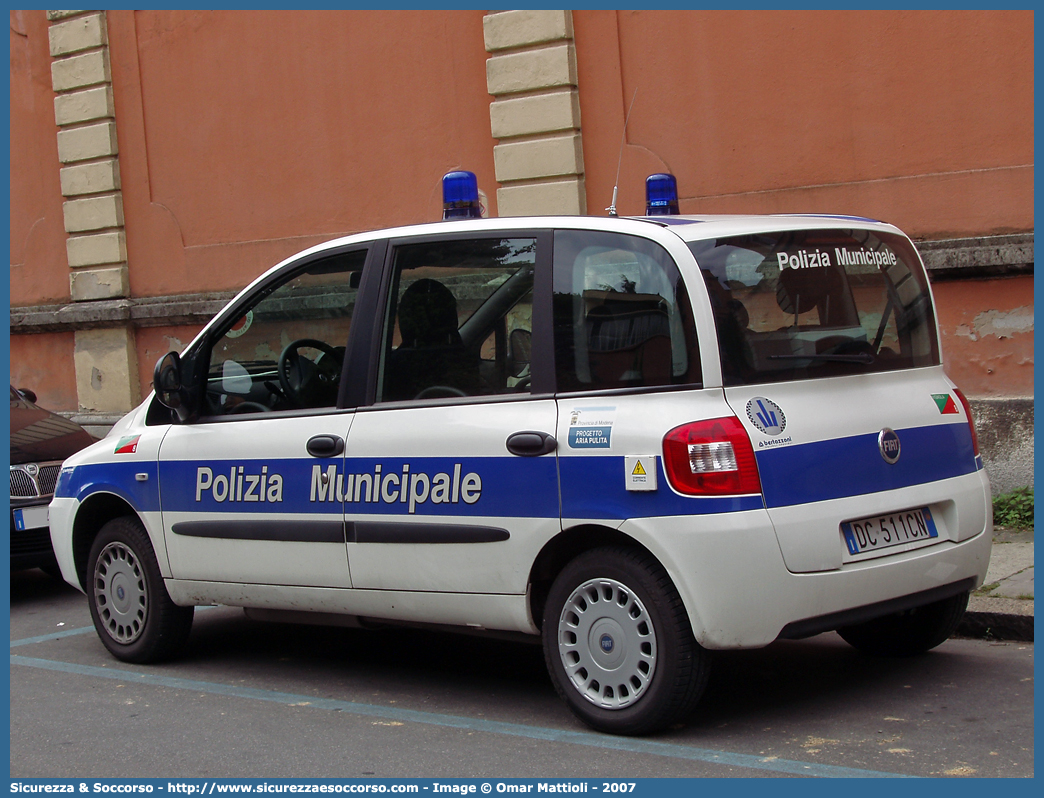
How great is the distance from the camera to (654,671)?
412cm

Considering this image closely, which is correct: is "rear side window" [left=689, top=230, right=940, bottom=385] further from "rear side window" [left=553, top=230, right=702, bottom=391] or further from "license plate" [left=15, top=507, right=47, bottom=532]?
"license plate" [left=15, top=507, right=47, bottom=532]

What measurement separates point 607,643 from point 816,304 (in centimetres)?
141

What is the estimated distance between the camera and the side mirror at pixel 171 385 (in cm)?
546

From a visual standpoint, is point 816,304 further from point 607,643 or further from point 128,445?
point 128,445

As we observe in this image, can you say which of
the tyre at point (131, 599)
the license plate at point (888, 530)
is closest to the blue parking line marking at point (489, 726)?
the tyre at point (131, 599)

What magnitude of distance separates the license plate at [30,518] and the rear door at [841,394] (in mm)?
5012

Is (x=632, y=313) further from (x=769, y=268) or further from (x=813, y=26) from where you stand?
(x=813, y=26)

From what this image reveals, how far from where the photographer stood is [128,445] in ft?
18.8

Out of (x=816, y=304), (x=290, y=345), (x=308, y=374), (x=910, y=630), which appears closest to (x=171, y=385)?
(x=290, y=345)

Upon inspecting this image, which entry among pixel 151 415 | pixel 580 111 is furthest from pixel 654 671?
pixel 580 111

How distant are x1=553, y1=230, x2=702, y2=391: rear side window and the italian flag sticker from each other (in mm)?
2313

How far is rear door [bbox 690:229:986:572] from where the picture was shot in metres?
4.07

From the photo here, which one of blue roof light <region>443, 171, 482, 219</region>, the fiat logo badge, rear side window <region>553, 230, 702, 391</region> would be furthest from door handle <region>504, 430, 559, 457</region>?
blue roof light <region>443, 171, 482, 219</region>

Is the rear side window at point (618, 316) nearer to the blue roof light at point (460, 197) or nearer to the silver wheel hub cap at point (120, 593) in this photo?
the blue roof light at point (460, 197)
